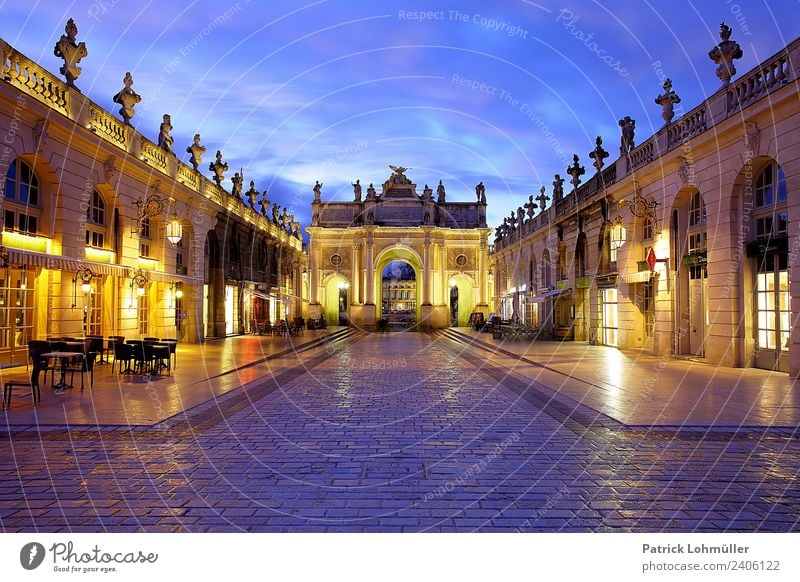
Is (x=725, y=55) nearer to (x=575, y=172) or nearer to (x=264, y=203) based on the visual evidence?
(x=575, y=172)

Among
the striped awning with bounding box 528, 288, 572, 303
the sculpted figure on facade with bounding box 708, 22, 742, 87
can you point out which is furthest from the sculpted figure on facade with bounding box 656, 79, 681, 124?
the striped awning with bounding box 528, 288, 572, 303

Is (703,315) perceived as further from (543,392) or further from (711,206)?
(543,392)

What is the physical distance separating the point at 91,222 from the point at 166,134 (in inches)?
265

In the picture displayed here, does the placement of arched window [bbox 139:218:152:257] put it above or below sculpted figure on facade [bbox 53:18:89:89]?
below

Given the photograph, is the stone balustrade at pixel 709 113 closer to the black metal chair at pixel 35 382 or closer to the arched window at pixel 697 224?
the arched window at pixel 697 224

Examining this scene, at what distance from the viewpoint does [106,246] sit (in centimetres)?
1747

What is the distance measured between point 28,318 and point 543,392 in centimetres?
1291

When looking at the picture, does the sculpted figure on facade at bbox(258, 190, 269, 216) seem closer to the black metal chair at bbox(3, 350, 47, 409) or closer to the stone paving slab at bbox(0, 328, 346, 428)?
the stone paving slab at bbox(0, 328, 346, 428)

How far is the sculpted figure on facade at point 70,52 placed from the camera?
14859 mm

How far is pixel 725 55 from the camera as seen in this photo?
14352mm

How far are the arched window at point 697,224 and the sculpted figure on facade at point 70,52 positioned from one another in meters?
18.2

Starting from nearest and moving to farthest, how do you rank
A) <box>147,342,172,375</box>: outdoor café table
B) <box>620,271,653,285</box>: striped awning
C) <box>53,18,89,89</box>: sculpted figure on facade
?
<box>147,342,172,375</box>: outdoor café table → <box>53,18,89,89</box>: sculpted figure on facade → <box>620,271,653,285</box>: striped awning

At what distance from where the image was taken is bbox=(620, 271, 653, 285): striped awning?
60.8ft
